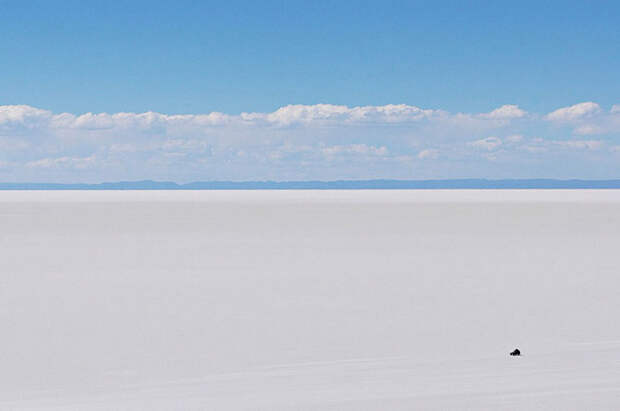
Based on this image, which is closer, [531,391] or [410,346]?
[531,391]

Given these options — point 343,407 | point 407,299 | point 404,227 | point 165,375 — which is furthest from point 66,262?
point 404,227

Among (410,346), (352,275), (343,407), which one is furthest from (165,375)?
(352,275)

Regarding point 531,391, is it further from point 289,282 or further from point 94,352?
point 289,282

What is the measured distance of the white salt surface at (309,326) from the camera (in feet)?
17.3

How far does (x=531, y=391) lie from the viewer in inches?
207

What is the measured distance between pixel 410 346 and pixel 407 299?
8.58ft

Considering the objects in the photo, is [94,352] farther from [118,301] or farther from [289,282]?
[289,282]

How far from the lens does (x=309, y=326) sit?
25.3 feet

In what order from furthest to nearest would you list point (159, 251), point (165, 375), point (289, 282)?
point (159, 251) → point (289, 282) → point (165, 375)

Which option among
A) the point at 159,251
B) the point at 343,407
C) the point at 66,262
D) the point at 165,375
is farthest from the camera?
the point at 159,251

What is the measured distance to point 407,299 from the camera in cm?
936

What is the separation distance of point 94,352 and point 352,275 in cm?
555

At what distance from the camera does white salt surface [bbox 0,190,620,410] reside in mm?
5270

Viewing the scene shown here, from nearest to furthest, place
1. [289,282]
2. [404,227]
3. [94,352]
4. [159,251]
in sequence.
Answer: [94,352]
[289,282]
[159,251]
[404,227]
